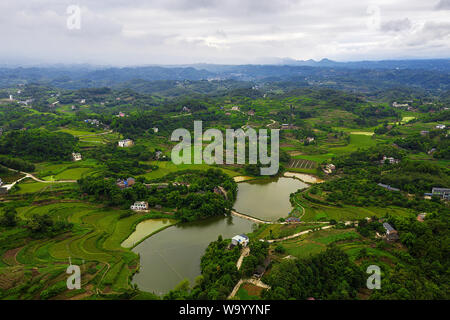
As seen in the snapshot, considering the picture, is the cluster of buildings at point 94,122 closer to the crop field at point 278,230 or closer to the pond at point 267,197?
the pond at point 267,197

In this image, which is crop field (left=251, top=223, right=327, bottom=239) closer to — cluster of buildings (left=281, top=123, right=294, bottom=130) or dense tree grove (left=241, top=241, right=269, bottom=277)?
dense tree grove (left=241, top=241, right=269, bottom=277)

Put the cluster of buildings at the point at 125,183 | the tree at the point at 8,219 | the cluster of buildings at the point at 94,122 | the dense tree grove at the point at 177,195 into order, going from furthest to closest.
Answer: the cluster of buildings at the point at 94,122
the cluster of buildings at the point at 125,183
the dense tree grove at the point at 177,195
the tree at the point at 8,219

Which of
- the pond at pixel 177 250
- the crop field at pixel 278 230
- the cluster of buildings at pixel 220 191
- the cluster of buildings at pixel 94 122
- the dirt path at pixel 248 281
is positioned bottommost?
the pond at pixel 177 250

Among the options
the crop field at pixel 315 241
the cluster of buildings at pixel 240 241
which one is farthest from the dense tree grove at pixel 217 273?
the crop field at pixel 315 241

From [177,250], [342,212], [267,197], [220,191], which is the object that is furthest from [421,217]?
[177,250]

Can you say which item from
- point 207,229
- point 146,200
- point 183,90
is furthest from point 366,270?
point 183,90

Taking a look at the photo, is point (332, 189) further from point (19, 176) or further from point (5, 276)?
point (19, 176)
